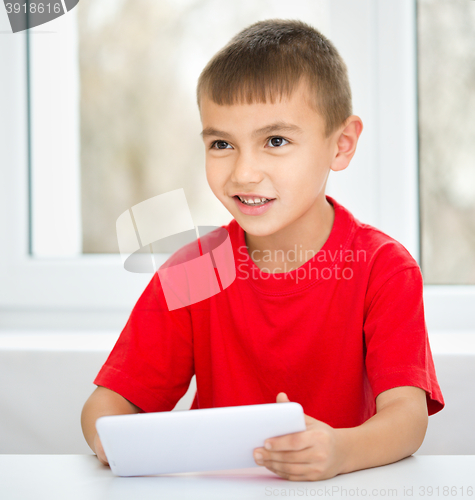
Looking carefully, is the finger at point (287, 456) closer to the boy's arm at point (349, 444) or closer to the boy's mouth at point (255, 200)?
the boy's arm at point (349, 444)

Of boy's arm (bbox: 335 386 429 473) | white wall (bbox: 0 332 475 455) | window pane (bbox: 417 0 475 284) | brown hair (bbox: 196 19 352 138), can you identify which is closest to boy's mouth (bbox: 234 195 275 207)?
brown hair (bbox: 196 19 352 138)

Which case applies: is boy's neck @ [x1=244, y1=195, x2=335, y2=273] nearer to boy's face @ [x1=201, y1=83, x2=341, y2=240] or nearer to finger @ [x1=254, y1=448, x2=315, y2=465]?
boy's face @ [x1=201, y1=83, x2=341, y2=240]

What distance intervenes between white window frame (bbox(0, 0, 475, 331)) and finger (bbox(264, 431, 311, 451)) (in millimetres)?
678

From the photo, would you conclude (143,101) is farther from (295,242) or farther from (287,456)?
(287,456)

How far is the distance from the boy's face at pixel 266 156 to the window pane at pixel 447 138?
474 millimetres

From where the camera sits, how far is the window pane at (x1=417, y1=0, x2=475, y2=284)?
1.09 metres

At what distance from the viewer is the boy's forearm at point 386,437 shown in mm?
505

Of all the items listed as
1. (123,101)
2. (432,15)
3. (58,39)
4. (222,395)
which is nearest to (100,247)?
(123,101)

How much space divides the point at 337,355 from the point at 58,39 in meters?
0.93

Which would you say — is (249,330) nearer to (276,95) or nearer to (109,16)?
(276,95)

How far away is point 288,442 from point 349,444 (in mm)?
70

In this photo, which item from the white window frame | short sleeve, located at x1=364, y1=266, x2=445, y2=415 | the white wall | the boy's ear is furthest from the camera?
the white window frame

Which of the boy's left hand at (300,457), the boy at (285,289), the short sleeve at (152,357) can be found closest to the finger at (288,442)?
the boy's left hand at (300,457)

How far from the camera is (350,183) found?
43.8 inches
